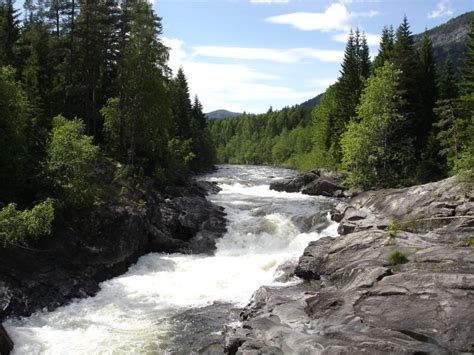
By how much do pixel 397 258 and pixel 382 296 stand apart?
11.5ft

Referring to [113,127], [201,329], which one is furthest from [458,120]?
[201,329]

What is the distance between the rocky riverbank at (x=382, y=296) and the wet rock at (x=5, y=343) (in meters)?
8.17

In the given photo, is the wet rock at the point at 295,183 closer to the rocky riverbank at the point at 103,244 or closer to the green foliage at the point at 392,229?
the rocky riverbank at the point at 103,244

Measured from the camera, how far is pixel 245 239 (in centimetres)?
3434

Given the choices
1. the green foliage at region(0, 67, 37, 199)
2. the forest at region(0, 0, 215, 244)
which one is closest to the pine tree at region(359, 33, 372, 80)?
the forest at region(0, 0, 215, 244)

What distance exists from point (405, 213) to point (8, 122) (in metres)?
23.5

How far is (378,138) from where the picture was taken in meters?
46.9

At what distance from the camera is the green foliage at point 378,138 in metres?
45.7

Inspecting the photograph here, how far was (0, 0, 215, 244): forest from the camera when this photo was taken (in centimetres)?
2523

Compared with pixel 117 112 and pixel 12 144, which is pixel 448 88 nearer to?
pixel 117 112

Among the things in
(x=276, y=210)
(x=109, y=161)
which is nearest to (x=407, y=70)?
(x=276, y=210)

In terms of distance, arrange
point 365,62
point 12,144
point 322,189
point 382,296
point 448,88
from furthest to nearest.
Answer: point 365,62 → point 322,189 → point 448,88 → point 12,144 → point 382,296

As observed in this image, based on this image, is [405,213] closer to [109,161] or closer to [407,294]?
[407,294]

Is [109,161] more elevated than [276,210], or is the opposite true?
[109,161]
